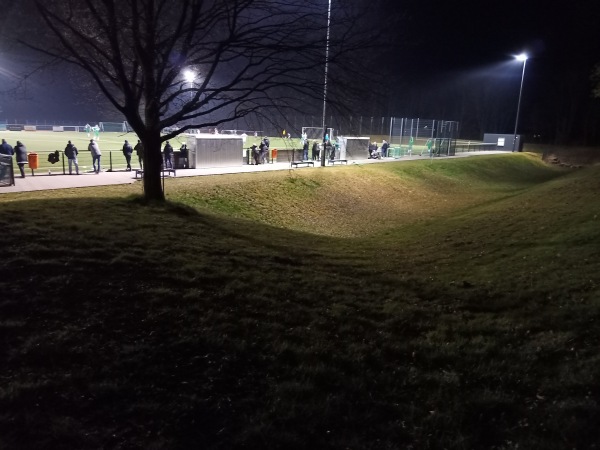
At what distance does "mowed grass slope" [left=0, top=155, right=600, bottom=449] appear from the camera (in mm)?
3855

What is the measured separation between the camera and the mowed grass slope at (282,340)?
386cm

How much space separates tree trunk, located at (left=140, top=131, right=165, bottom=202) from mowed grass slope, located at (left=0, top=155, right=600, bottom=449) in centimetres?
241

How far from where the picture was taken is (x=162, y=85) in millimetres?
12695

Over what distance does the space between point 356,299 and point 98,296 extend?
11.5 ft

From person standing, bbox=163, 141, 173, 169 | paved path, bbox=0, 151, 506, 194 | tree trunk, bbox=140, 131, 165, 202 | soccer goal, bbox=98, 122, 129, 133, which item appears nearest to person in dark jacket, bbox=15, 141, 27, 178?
paved path, bbox=0, 151, 506, 194

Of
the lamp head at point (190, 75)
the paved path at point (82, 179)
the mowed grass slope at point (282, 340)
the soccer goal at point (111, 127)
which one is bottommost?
the mowed grass slope at point (282, 340)

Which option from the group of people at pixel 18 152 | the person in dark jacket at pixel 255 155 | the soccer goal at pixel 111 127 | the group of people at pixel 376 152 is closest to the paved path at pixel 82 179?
the group of people at pixel 18 152

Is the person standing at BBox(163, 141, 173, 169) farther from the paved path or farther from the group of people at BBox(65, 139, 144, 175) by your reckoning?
the group of people at BBox(65, 139, 144, 175)

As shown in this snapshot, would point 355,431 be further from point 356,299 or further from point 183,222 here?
point 183,222

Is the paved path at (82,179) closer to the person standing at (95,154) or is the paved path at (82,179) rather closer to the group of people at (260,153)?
the person standing at (95,154)

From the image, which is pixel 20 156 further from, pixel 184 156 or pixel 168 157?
pixel 184 156

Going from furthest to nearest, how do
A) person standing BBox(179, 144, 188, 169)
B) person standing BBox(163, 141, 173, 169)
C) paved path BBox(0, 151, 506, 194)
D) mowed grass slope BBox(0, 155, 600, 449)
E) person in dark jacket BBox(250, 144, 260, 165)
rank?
person in dark jacket BBox(250, 144, 260, 165), person standing BBox(179, 144, 188, 169), person standing BBox(163, 141, 173, 169), paved path BBox(0, 151, 506, 194), mowed grass slope BBox(0, 155, 600, 449)

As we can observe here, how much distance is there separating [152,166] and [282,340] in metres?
9.36

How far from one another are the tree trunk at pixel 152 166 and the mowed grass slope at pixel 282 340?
241cm
